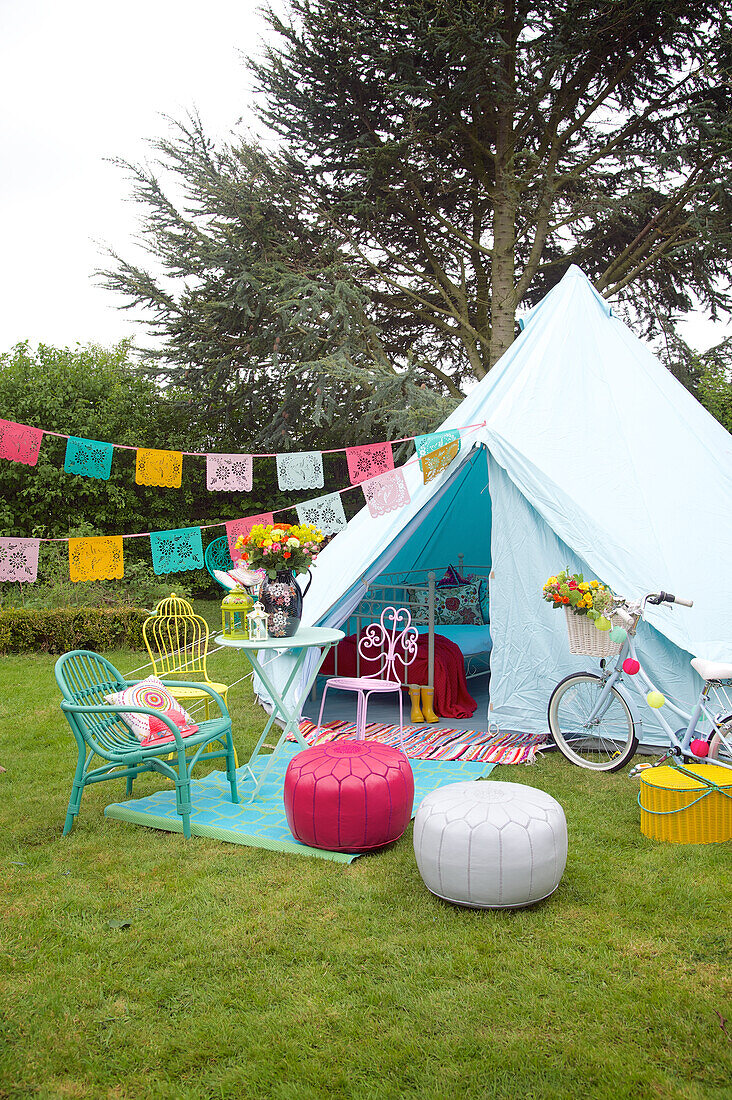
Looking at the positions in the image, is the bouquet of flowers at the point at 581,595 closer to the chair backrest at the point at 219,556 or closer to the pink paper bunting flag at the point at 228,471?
the pink paper bunting flag at the point at 228,471

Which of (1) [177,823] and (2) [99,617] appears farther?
(2) [99,617]

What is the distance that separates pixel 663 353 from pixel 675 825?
9.43 m

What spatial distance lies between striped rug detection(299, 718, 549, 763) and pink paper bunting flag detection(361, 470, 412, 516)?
1.57 m

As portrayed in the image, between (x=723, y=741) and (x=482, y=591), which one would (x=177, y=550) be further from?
(x=723, y=741)

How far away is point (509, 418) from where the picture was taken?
561 centimetres

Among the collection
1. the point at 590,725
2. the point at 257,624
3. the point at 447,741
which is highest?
the point at 257,624

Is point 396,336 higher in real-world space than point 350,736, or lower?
higher

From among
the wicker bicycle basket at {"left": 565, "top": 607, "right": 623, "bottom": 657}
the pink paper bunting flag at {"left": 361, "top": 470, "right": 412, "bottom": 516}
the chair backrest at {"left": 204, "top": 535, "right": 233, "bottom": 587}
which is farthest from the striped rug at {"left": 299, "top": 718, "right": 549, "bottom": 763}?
the chair backrest at {"left": 204, "top": 535, "right": 233, "bottom": 587}

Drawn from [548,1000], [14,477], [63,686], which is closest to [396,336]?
[14,477]

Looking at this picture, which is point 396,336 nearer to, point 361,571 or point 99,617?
point 99,617

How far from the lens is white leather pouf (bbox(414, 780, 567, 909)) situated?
9.41ft

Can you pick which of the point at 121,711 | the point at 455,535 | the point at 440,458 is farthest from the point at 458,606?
the point at 121,711

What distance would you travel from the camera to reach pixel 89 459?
550cm

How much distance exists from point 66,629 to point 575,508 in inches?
233
